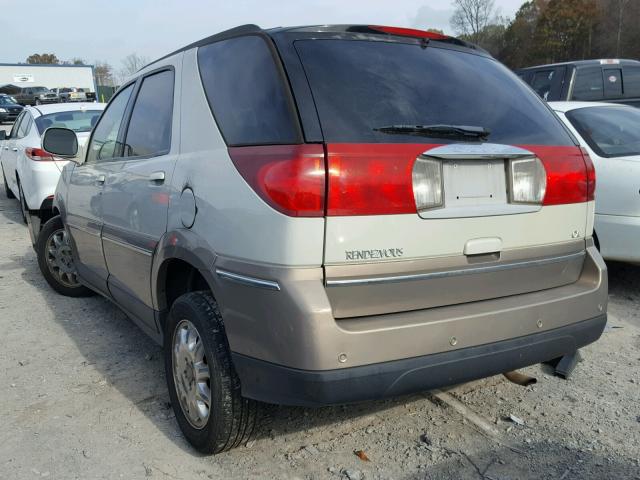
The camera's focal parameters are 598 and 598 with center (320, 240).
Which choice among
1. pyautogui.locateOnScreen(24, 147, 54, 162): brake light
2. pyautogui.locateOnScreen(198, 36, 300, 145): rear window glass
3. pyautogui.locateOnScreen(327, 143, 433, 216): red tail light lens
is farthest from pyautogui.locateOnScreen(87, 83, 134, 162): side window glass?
pyautogui.locateOnScreen(24, 147, 54, 162): brake light

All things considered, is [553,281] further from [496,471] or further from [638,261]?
[638,261]

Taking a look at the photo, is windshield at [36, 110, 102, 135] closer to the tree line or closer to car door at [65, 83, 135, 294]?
car door at [65, 83, 135, 294]

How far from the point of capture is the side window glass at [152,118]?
122 inches

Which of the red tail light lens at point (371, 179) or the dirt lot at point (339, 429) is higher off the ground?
the red tail light lens at point (371, 179)

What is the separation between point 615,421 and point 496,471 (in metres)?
0.82

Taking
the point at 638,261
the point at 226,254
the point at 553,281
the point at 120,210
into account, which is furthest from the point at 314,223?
the point at 638,261

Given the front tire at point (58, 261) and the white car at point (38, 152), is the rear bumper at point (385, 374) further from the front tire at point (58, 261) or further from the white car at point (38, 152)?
the white car at point (38, 152)

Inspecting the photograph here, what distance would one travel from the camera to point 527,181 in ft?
8.27

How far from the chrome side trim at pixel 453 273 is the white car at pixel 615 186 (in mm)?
2096

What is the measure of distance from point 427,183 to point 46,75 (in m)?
70.4

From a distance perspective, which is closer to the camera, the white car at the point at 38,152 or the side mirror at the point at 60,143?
the side mirror at the point at 60,143

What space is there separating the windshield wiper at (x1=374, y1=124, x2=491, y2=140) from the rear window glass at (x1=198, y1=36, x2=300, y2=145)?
38 centimetres

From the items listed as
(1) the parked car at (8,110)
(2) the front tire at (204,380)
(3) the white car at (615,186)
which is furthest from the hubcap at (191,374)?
(1) the parked car at (8,110)

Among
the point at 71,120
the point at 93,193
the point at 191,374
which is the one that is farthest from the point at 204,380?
the point at 71,120
